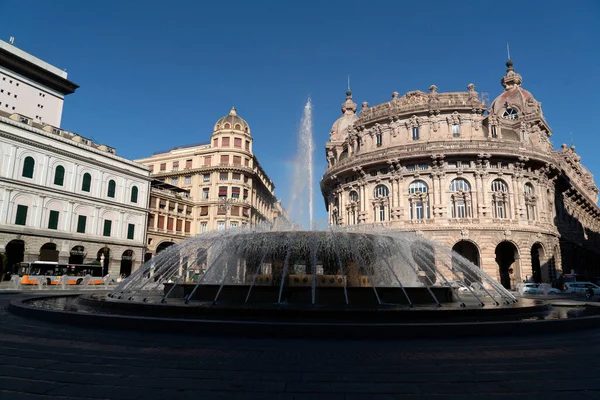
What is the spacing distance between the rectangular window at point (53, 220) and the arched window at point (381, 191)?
3175 cm

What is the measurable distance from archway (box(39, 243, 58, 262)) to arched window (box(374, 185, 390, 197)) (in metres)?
31.9

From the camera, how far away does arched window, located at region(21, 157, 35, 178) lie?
35.6m

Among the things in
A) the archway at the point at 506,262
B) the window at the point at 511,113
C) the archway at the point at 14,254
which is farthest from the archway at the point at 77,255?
the window at the point at 511,113

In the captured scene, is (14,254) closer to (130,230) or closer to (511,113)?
(130,230)

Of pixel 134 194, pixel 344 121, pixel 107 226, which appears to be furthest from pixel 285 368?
pixel 344 121

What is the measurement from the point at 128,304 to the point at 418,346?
6.95 m

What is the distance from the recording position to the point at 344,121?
61.2 metres

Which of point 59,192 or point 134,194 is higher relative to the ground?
point 134,194

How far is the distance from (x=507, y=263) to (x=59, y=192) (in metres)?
45.2

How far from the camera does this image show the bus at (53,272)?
3206cm

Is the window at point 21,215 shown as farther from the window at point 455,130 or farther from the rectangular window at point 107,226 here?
the window at point 455,130

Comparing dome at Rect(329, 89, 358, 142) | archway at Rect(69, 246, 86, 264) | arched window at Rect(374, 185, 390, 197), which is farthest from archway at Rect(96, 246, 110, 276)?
dome at Rect(329, 89, 358, 142)

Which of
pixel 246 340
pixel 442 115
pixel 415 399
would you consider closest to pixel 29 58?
pixel 442 115

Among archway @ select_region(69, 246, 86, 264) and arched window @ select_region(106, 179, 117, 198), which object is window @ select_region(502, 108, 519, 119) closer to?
arched window @ select_region(106, 179, 117, 198)
